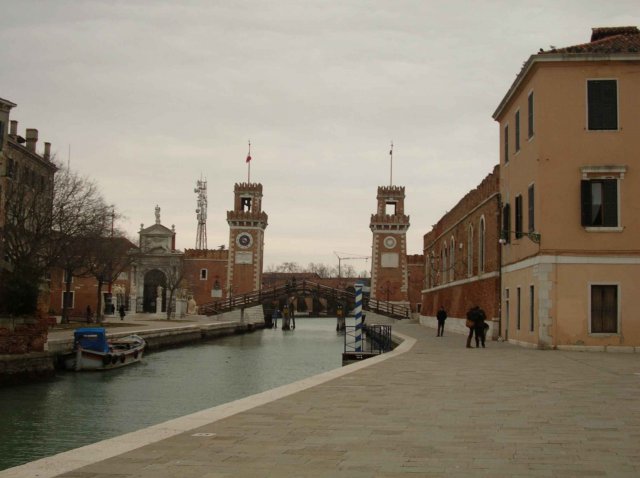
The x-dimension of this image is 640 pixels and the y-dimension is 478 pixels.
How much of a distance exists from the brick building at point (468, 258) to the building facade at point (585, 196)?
19.7 ft

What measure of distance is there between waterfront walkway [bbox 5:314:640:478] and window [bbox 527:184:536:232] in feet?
35.5

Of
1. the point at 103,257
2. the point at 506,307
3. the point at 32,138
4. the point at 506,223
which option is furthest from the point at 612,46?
the point at 32,138

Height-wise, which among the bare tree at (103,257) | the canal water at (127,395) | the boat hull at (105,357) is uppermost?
the bare tree at (103,257)

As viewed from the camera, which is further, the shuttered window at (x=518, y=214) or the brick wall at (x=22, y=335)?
the shuttered window at (x=518, y=214)

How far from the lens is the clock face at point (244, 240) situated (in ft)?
262

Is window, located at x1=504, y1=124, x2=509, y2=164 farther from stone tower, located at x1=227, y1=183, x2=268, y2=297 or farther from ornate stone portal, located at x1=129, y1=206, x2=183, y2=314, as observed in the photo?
stone tower, located at x1=227, y1=183, x2=268, y2=297

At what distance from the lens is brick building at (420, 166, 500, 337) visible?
3050 centimetres

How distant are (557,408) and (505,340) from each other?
Result: 1858cm

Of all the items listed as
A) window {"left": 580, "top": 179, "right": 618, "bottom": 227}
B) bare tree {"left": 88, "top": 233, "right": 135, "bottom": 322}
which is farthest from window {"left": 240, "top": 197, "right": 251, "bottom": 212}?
window {"left": 580, "top": 179, "right": 618, "bottom": 227}

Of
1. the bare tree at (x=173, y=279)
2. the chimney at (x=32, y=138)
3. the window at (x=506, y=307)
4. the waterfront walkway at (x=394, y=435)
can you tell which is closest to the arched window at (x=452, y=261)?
the window at (x=506, y=307)

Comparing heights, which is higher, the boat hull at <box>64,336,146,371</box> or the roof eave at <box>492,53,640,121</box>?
the roof eave at <box>492,53,640,121</box>

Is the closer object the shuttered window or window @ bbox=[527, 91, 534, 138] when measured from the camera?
window @ bbox=[527, 91, 534, 138]

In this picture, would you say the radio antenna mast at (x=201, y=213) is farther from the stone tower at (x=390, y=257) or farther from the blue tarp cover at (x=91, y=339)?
the blue tarp cover at (x=91, y=339)

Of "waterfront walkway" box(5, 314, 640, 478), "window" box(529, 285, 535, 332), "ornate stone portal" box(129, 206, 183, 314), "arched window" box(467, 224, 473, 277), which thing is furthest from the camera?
"ornate stone portal" box(129, 206, 183, 314)
